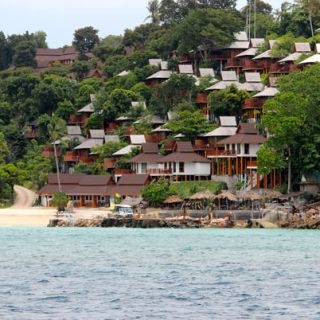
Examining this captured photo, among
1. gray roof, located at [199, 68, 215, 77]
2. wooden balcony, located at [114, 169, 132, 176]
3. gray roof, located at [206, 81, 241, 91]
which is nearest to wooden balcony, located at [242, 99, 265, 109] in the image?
gray roof, located at [206, 81, 241, 91]

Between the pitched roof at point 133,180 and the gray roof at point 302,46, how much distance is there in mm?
21750

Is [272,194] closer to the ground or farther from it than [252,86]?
closer to the ground

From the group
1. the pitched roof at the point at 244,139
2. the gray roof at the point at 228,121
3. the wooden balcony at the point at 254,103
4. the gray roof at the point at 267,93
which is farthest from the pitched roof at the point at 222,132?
the gray roof at the point at 267,93

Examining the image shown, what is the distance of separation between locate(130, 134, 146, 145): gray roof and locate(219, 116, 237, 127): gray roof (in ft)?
25.3

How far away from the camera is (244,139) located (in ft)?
321

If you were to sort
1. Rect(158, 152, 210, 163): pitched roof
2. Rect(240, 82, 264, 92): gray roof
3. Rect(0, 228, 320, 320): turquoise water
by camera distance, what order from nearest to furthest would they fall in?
Rect(0, 228, 320, 320): turquoise water < Rect(158, 152, 210, 163): pitched roof < Rect(240, 82, 264, 92): gray roof

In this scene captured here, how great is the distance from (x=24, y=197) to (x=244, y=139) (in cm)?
2014

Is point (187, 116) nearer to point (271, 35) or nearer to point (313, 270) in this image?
point (271, 35)

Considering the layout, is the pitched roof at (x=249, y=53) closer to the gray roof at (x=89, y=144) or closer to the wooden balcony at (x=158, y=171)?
the gray roof at (x=89, y=144)

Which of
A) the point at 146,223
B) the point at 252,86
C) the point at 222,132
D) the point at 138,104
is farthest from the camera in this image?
the point at 138,104

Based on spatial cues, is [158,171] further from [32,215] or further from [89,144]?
[32,215]

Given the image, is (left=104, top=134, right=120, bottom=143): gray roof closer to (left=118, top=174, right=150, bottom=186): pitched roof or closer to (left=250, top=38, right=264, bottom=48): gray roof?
(left=118, top=174, right=150, bottom=186): pitched roof

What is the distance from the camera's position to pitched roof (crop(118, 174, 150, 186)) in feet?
331

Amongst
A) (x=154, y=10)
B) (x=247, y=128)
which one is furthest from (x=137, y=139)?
(x=154, y=10)
